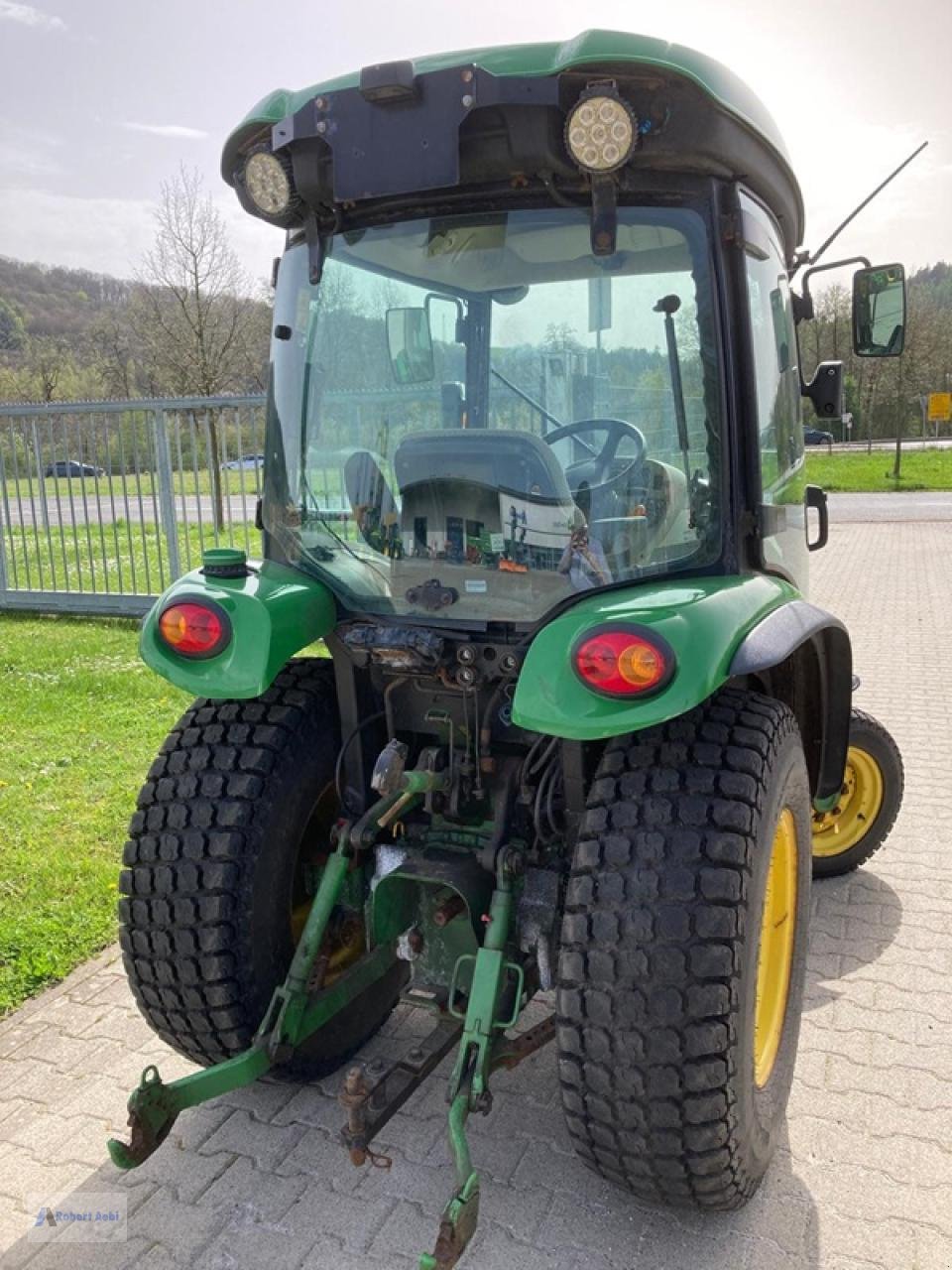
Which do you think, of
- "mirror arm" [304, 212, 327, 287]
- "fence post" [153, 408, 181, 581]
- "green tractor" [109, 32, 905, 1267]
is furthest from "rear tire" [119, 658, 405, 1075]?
"fence post" [153, 408, 181, 581]

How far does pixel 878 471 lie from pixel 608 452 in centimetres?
2819

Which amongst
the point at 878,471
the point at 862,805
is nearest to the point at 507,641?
the point at 862,805

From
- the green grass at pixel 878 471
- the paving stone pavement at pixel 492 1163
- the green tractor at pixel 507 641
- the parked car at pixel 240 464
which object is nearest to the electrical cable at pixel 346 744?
the green tractor at pixel 507 641

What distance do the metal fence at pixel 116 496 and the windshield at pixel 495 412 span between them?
5.76m

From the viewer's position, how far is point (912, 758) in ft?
18.2

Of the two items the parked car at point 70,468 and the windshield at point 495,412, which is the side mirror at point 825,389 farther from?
the parked car at point 70,468

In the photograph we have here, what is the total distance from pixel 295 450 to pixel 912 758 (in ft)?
13.7

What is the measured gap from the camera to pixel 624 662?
199cm

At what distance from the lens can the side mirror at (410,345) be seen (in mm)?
2623

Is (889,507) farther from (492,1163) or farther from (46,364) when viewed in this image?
(46,364)

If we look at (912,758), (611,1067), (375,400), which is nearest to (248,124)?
(375,400)

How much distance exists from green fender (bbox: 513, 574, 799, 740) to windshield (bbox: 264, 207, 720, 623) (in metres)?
0.22

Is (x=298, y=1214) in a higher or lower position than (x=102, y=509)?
lower

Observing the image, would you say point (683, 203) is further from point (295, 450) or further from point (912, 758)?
point (912, 758)
